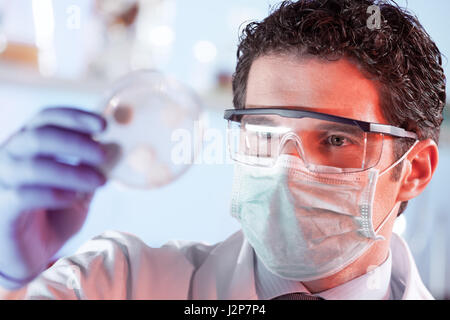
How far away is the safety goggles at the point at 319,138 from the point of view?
53.7 inches

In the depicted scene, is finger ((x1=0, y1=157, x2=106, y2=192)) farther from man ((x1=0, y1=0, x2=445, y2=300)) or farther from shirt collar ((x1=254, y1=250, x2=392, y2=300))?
shirt collar ((x1=254, y1=250, x2=392, y2=300))

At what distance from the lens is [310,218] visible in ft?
4.44

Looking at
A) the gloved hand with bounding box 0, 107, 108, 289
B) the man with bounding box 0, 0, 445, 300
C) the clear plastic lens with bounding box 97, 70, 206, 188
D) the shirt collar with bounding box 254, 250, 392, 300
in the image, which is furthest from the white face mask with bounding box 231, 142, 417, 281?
the gloved hand with bounding box 0, 107, 108, 289

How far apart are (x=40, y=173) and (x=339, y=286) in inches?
35.8

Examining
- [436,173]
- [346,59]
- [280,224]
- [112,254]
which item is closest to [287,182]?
[280,224]

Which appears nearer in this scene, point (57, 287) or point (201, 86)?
point (57, 287)

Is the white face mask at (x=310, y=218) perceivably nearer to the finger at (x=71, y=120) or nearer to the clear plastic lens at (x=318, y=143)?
the clear plastic lens at (x=318, y=143)

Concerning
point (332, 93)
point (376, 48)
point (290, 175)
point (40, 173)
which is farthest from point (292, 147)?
point (40, 173)

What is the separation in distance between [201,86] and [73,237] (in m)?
0.58

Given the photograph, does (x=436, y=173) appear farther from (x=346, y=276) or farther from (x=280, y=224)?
(x=280, y=224)
